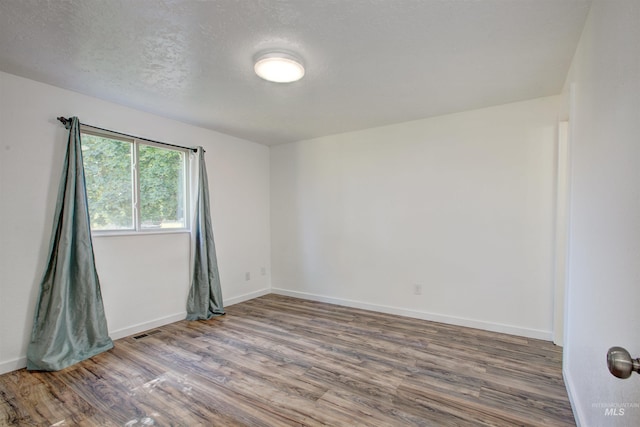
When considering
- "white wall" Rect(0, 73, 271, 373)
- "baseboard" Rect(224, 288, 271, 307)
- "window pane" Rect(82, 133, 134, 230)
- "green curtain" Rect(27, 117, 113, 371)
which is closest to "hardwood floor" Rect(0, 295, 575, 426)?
"green curtain" Rect(27, 117, 113, 371)

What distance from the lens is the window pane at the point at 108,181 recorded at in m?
2.90

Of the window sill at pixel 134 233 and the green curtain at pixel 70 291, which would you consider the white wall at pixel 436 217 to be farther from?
the green curtain at pixel 70 291

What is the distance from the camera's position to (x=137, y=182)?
3.26 m

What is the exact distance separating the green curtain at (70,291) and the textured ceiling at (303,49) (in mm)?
779

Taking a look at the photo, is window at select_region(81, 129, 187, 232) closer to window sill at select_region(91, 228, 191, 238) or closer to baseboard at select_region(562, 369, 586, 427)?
window sill at select_region(91, 228, 191, 238)

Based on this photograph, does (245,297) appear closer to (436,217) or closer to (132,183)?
(132,183)

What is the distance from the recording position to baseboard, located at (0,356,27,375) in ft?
7.67

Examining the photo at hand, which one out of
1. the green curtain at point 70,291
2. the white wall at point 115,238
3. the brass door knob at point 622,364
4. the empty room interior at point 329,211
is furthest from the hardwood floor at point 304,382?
the brass door knob at point 622,364

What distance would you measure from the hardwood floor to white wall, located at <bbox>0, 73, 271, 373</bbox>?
0.40 meters

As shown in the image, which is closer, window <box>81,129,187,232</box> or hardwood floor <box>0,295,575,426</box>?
hardwood floor <box>0,295,575,426</box>

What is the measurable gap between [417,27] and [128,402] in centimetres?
306

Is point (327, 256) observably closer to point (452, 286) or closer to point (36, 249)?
point (452, 286)

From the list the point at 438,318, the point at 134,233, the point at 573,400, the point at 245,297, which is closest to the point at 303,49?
the point at 134,233

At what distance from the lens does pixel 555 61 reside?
2.21 m
